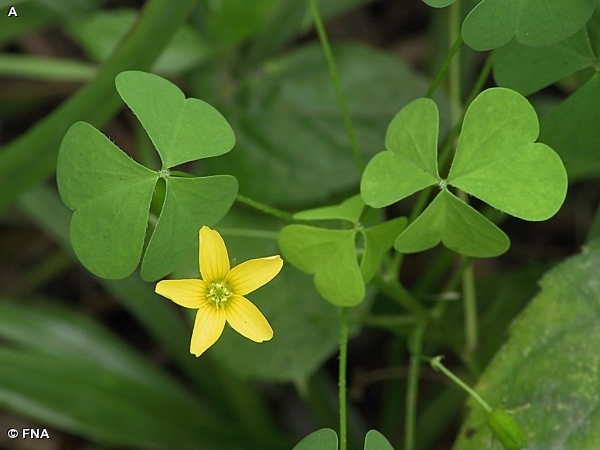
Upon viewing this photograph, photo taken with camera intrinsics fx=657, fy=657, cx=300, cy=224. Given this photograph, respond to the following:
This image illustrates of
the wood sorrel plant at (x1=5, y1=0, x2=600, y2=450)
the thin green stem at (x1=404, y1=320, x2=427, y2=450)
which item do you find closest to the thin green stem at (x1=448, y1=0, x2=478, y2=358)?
the wood sorrel plant at (x1=5, y1=0, x2=600, y2=450)

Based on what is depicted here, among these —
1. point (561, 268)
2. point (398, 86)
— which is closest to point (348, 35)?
point (398, 86)

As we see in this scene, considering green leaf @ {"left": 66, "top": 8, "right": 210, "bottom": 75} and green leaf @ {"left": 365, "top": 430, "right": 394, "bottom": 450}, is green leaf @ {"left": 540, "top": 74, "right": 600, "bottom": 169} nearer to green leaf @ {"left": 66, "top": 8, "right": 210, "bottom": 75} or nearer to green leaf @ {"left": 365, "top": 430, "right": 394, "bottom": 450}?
green leaf @ {"left": 365, "top": 430, "right": 394, "bottom": 450}

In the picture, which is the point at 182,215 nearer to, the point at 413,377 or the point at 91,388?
the point at 413,377

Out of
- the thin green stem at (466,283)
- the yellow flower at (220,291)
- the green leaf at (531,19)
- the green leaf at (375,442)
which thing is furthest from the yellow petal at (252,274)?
the thin green stem at (466,283)

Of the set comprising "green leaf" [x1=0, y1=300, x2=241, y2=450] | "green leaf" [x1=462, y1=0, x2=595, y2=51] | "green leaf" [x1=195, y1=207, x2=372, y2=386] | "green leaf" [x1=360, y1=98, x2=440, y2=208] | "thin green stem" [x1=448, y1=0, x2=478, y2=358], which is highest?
"green leaf" [x1=462, y1=0, x2=595, y2=51]

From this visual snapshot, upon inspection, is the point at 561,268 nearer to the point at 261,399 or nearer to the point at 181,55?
the point at 261,399

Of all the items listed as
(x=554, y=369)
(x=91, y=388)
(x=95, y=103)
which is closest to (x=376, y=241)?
(x=554, y=369)
